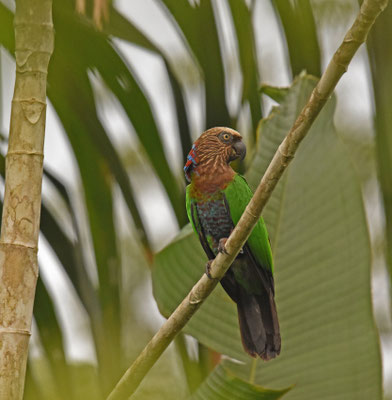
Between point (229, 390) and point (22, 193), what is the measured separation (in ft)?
2.10

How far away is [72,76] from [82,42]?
6.1 inches

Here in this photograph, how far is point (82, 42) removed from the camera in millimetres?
2043

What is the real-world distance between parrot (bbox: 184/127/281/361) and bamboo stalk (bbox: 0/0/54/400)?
26.7 inches

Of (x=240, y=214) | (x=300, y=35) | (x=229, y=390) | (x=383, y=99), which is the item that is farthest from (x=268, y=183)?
(x=240, y=214)

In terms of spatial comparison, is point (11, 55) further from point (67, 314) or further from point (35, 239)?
point (67, 314)

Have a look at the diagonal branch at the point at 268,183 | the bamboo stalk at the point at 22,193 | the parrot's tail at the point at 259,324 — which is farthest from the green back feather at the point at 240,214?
the bamboo stalk at the point at 22,193

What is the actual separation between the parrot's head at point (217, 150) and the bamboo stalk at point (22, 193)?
88 centimetres

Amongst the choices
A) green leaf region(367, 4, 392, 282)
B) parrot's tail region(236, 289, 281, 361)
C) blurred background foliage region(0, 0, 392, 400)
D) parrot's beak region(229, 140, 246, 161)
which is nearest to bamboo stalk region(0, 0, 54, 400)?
blurred background foliage region(0, 0, 392, 400)

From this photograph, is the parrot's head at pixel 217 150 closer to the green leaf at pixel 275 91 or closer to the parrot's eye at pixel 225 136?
the parrot's eye at pixel 225 136

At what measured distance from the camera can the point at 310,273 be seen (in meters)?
1.91

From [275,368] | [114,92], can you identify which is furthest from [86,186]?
[275,368]

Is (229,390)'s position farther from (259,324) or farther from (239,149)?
(239,149)

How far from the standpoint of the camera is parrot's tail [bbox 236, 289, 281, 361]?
1.93m

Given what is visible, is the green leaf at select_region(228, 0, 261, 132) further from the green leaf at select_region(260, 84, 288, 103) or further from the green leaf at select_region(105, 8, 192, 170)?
the green leaf at select_region(105, 8, 192, 170)
